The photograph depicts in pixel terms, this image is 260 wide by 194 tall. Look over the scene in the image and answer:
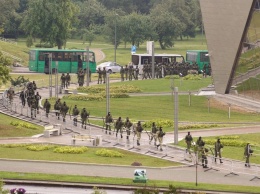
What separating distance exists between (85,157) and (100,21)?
4063 inches

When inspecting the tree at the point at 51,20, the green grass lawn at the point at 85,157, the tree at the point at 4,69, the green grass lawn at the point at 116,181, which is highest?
the tree at the point at 51,20

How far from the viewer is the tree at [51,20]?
106 metres

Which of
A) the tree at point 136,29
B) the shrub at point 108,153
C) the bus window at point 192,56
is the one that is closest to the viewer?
the shrub at point 108,153

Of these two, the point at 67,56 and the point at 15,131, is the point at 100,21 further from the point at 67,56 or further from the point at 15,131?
the point at 15,131

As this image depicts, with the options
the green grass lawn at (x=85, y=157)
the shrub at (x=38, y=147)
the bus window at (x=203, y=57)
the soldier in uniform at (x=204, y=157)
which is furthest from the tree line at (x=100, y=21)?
the soldier in uniform at (x=204, y=157)

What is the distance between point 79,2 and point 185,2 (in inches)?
735

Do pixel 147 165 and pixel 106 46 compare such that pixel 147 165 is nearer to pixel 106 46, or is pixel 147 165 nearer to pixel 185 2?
pixel 106 46

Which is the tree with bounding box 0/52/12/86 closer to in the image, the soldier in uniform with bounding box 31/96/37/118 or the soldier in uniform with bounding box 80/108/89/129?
the soldier in uniform with bounding box 80/108/89/129

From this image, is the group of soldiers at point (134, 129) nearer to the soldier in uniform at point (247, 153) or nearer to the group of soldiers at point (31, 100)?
the soldier in uniform at point (247, 153)

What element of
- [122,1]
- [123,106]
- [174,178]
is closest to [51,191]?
[174,178]

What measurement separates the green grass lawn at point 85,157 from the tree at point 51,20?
67208 mm

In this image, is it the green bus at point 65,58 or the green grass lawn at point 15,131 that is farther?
the green bus at point 65,58

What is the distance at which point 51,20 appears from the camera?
4186 inches

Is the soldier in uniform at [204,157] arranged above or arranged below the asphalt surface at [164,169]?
above
